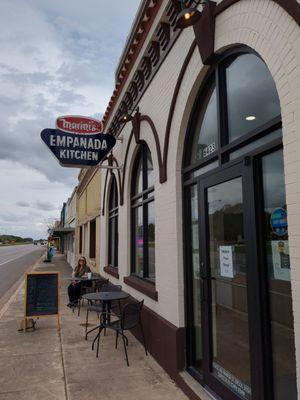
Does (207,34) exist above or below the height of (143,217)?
above

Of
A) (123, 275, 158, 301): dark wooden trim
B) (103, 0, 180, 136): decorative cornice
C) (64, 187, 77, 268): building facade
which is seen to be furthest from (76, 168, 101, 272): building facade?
(123, 275, 158, 301): dark wooden trim

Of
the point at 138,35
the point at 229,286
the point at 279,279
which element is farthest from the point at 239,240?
the point at 138,35

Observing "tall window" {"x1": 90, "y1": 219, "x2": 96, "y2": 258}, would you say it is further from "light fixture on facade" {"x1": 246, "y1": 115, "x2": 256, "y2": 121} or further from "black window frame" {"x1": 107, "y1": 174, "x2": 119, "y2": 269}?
"light fixture on facade" {"x1": 246, "y1": 115, "x2": 256, "y2": 121}

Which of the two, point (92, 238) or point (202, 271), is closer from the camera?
point (202, 271)

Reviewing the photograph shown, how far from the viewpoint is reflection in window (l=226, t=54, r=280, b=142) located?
11.9ft

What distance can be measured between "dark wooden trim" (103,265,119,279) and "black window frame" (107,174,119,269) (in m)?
0.11

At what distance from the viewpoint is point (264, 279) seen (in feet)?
11.3

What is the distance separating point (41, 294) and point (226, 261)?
5.27 metres

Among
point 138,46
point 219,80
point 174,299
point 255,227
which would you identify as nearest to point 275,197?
point 255,227

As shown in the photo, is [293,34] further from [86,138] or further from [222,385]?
[86,138]

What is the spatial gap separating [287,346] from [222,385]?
1.22 meters

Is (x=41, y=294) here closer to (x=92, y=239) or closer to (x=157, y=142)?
(x=157, y=142)

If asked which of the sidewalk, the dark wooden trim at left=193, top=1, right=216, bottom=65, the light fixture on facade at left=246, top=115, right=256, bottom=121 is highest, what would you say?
the dark wooden trim at left=193, top=1, right=216, bottom=65

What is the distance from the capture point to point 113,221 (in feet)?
37.0
